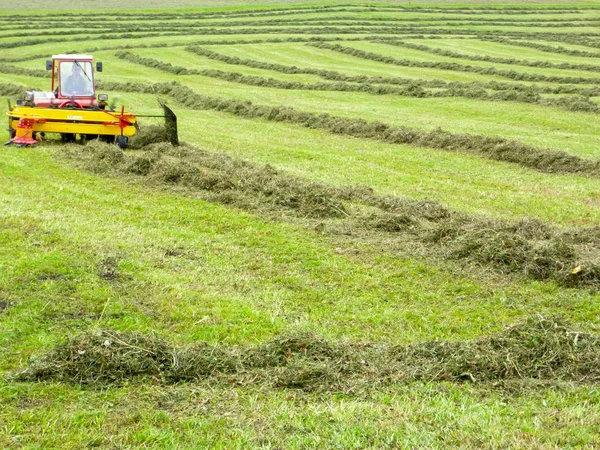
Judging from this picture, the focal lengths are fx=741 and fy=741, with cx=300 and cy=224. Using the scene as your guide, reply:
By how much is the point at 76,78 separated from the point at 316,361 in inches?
607

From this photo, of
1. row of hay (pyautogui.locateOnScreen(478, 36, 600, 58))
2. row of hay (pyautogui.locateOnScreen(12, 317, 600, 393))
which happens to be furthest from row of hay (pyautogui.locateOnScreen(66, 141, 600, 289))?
row of hay (pyautogui.locateOnScreen(478, 36, 600, 58))

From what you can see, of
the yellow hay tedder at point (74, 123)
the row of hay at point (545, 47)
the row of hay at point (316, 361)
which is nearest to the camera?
the row of hay at point (316, 361)

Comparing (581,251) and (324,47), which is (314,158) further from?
(324,47)

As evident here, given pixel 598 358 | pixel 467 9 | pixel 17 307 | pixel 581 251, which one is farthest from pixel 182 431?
pixel 467 9

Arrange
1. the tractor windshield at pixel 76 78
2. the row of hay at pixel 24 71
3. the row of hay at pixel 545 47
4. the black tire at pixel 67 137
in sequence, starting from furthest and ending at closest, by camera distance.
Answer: the row of hay at pixel 545 47
the row of hay at pixel 24 71
the tractor windshield at pixel 76 78
the black tire at pixel 67 137

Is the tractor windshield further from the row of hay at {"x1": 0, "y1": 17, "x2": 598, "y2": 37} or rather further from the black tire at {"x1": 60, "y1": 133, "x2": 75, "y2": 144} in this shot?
the row of hay at {"x1": 0, "y1": 17, "x2": 598, "y2": 37}

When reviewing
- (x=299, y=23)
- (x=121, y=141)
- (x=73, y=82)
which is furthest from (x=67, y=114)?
(x=299, y=23)

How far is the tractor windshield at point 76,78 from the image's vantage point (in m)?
19.8

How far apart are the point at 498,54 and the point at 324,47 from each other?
11.0 meters

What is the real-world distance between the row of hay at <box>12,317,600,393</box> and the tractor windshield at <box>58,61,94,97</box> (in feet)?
46.9

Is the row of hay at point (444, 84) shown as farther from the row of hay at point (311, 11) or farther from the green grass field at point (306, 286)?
the row of hay at point (311, 11)

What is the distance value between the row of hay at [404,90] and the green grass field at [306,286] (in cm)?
305

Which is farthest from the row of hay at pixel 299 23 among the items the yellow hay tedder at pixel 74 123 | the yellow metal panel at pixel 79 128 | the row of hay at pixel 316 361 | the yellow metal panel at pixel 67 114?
the row of hay at pixel 316 361

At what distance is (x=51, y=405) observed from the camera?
5996mm
